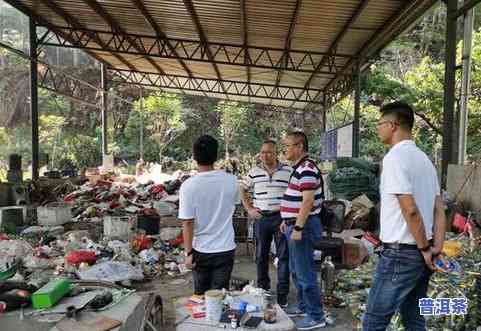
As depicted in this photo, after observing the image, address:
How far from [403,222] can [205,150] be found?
1305 millimetres

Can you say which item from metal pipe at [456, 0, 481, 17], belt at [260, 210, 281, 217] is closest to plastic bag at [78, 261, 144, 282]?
belt at [260, 210, 281, 217]

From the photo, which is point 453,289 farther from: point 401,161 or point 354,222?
point 354,222

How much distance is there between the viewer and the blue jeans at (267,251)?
159 inches

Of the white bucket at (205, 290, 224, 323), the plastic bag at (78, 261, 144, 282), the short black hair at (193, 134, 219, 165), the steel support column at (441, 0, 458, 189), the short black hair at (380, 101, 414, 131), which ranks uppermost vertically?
the steel support column at (441, 0, 458, 189)

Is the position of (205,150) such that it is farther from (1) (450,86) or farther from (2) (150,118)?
(2) (150,118)

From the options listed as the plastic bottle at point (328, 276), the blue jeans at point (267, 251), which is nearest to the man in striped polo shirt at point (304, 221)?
the blue jeans at point (267, 251)

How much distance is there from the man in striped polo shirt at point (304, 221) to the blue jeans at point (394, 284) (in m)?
1.03

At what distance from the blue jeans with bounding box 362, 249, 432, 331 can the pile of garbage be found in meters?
5.97

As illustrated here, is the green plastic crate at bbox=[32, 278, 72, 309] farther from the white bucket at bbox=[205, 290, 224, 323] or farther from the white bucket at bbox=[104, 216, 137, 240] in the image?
the white bucket at bbox=[104, 216, 137, 240]

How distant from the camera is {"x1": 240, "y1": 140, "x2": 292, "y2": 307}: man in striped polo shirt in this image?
13.4ft

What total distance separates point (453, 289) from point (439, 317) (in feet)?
0.92

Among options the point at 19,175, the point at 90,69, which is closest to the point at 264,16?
the point at 19,175

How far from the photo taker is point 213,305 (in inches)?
116

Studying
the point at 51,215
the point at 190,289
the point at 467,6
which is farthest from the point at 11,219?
the point at 467,6
